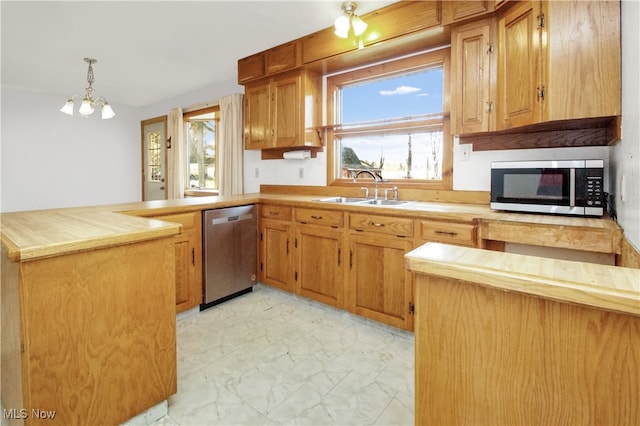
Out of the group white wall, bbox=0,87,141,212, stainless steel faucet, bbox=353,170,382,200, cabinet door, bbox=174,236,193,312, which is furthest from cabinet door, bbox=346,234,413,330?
white wall, bbox=0,87,141,212

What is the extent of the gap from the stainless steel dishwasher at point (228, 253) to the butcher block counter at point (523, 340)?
7.29ft

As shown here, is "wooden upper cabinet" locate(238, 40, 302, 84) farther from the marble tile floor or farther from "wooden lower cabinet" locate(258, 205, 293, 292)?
the marble tile floor

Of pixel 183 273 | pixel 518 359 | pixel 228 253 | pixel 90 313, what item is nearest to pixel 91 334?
pixel 90 313

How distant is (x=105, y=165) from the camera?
18.5 feet

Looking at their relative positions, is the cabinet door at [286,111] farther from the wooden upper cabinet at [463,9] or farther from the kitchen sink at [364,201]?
the wooden upper cabinet at [463,9]

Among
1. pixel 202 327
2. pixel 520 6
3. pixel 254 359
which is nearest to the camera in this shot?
pixel 520 6

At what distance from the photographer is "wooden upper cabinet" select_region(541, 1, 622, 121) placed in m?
1.56

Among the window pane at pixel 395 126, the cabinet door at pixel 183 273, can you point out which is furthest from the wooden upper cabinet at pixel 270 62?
the cabinet door at pixel 183 273

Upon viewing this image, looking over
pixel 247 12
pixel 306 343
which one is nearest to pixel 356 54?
pixel 247 12

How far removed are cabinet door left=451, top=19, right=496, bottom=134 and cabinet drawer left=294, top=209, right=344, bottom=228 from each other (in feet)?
3.50

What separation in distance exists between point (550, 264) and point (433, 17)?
215 cm

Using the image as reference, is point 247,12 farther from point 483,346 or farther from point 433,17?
point 483,346

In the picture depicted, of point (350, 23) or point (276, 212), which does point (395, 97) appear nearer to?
point (350, 23)

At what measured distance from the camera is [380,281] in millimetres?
2443
